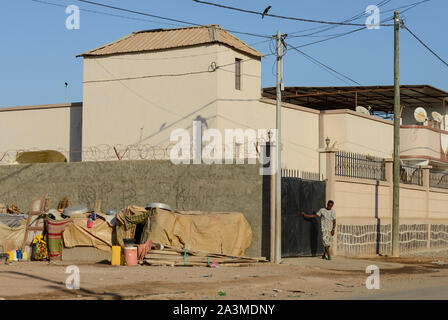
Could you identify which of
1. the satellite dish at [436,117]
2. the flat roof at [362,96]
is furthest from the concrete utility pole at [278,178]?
the satellite dish at [436,117]

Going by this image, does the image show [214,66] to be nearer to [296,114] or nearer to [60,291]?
[296,114]

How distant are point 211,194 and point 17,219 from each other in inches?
227

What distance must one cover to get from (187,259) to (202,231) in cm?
142

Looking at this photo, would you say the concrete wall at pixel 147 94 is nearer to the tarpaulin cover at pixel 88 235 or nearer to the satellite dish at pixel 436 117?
the tarpaulin cover at pixel 88 235

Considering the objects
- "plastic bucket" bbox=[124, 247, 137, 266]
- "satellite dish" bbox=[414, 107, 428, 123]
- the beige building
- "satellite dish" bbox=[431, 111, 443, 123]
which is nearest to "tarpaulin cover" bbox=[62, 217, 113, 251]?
"plastic bucket" bbox=[124, 247, 137, 266]

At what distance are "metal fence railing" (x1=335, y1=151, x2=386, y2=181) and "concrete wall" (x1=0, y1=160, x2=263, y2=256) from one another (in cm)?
416

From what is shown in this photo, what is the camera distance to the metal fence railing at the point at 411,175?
Result: 29375 millimetres

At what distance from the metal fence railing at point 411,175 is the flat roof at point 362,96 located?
24.7 ft

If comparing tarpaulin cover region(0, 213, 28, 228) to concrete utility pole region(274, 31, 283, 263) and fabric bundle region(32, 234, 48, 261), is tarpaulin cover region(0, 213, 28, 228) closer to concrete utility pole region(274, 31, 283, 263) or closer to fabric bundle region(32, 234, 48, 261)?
fabric bundle region(32, 234, 48, 261)

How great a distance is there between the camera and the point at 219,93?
2934 cm

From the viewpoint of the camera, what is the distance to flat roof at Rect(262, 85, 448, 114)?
3844 cm

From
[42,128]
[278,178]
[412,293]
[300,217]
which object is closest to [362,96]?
[42,128]

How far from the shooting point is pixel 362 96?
41.1m
